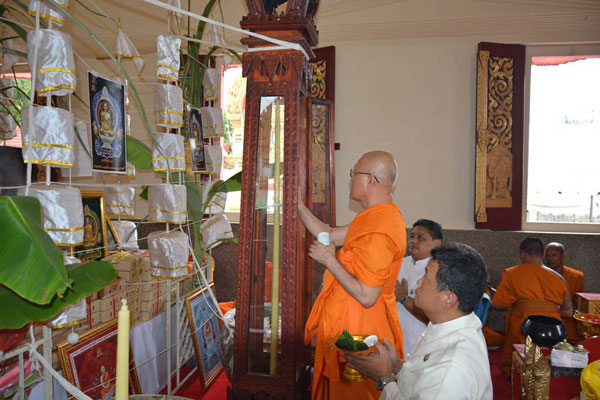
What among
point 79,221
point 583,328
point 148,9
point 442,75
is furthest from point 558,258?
point 148,9

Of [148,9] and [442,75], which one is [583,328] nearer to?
[442,75]

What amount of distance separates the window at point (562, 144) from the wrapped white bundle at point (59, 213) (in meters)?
4.68

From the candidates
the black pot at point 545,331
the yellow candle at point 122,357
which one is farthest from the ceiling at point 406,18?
the yellow candle at point 122,357

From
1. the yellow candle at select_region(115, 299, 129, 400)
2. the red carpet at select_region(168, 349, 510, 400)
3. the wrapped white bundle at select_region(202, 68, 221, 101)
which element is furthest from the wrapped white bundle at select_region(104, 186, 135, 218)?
the yellow candle at select_region(115, 299, 129, 400)

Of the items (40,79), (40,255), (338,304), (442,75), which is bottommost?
(338,304)

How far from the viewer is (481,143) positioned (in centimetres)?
470

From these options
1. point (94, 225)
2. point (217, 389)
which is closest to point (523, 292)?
point (217, 389)

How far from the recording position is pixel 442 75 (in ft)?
15.8

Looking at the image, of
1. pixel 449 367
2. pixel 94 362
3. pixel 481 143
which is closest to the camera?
pixel 449 367

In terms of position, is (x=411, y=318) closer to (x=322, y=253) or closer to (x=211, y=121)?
(x=322, y=253)

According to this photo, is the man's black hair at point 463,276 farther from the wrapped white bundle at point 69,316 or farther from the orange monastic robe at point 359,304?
the wrapped white bundle at point 69,316

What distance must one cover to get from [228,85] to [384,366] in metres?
4.52

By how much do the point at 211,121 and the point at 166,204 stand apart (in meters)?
0.89

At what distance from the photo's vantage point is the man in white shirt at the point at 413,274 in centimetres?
298
